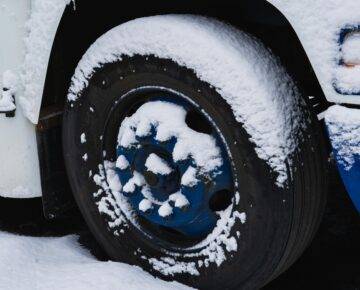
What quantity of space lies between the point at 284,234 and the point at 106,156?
67 cm

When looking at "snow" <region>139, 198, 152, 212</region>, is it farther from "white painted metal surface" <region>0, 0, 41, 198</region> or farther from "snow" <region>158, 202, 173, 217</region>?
"white painted metal surface" <region>0, 0, 41, 198</region>

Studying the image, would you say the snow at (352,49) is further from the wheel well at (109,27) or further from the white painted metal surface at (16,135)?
the white painted metal surface at (16,135)

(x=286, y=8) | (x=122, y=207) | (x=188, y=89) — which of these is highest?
(x=286, y=8)

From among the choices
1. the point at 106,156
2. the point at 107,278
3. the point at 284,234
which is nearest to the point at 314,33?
the point at 284,234

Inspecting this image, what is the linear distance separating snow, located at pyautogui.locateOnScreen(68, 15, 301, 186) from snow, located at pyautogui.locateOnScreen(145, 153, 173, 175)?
8 cm

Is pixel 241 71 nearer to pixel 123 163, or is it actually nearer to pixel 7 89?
pixel 123 163

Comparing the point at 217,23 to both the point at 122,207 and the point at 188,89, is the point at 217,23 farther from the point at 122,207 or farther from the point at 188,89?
the point at 122,207

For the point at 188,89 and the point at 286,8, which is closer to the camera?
the point at 286,8

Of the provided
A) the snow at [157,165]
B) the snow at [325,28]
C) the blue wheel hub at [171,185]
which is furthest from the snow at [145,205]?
the snow at [325,28]

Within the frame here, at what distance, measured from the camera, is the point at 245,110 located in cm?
169

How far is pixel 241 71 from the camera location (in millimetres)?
1692

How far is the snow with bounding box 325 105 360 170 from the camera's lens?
1.53 metres

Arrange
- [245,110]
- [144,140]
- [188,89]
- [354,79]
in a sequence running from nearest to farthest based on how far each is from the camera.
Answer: [354,79], [245,110], [188,89], [144,140]

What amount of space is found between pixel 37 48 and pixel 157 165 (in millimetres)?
546
